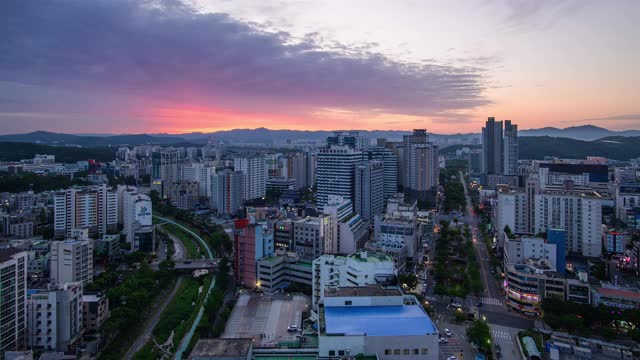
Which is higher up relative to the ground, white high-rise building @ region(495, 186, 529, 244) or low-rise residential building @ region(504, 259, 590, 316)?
white high-rise building @ region(495, 186, 529, 244)

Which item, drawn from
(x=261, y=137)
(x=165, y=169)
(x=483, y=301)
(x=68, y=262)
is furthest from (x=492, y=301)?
(x=261, y=137)

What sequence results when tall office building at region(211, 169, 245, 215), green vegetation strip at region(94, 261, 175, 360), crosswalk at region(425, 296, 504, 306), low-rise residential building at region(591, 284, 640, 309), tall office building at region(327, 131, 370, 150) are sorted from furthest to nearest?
tall office building at region(327, 131, 370, 150) < tall office building at region(211, 169, 245, 215) < crosswalk at region(425, 296, 504, 306) < low-rise residential building at region(591, 284, 640, 309) < green vegetation strip at region(94, 261, 175, 360)

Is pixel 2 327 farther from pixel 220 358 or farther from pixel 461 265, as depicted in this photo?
pixel 461 265

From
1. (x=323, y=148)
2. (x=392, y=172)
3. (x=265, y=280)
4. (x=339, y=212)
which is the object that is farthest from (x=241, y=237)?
(x=392, y=172)

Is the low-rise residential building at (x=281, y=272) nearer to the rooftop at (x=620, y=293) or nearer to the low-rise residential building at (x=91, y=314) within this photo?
the low-rise residential building at (x=91, y=314)

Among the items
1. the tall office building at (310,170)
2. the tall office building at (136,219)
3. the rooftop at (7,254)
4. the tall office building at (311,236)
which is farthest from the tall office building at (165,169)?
the rooftop at (7,254)

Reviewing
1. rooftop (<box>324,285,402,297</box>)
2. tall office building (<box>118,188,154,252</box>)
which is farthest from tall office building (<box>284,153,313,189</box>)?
rooftop (<box>324,285,402,297</box>)

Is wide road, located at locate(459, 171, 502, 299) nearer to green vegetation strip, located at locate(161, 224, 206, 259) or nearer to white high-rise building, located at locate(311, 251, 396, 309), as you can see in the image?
white high-rise building, located at locate(311, 251, 396, 309)
